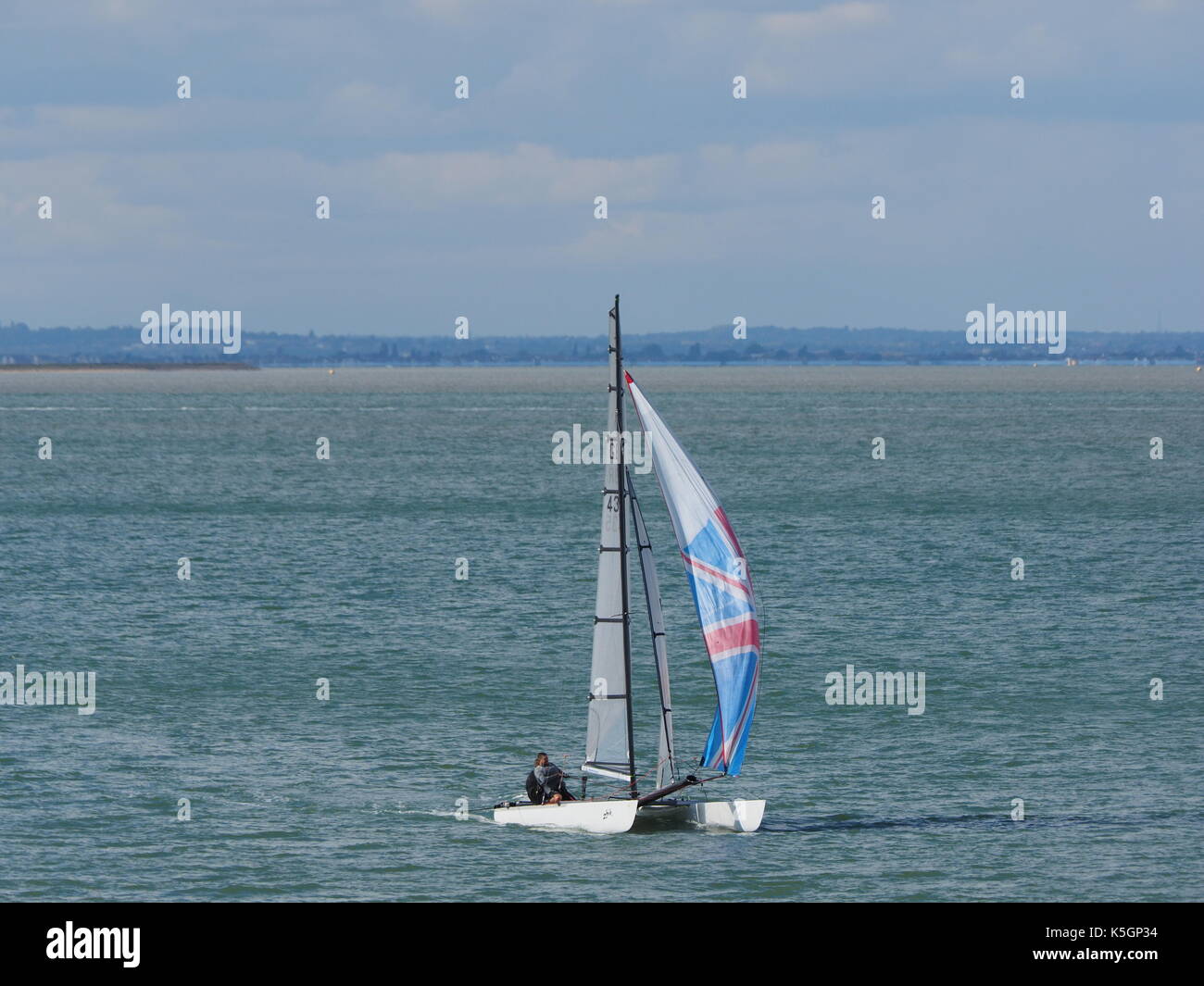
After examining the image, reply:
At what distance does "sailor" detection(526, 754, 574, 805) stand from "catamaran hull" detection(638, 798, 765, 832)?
1739 mm

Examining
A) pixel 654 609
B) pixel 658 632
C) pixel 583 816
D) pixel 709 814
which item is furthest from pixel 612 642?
pixel 709 814

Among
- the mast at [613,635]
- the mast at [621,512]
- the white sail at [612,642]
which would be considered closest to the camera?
the mast at [621,512]

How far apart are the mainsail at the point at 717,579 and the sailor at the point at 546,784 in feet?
11.9


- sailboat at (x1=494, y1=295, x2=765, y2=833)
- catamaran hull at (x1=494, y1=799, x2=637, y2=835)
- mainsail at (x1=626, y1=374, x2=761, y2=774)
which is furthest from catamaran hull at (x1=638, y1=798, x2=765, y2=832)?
mainsail at (x1=626, y1=374, x2=761, y2=774)

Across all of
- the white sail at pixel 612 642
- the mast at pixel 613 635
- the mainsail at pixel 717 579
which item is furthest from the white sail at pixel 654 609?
the mainsail at pixel 717 579

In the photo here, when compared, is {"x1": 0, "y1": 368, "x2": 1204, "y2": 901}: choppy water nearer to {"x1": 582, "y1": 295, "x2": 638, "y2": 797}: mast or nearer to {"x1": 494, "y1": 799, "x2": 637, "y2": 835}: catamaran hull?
{"x1": 494, "y1": 799, "x2": 637, "y2": 835}: catamaran hull

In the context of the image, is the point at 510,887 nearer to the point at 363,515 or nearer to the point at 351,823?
the point at 351,823

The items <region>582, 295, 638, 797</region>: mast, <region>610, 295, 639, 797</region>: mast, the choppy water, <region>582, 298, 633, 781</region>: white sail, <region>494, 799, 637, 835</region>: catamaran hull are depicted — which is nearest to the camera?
<region>610, 295, 639, 797</region>: mast

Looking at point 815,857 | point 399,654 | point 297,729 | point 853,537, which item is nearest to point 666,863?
point 815,857

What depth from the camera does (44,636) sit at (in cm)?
6806

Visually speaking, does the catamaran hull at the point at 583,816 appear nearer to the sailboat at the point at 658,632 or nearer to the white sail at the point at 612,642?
the sailboat at the point at 658,632

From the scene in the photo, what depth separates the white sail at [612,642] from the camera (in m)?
34.2

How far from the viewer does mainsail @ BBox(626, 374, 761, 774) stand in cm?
3338

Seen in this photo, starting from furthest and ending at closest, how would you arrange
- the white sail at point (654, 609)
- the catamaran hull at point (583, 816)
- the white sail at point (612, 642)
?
the catamaran hull at point (583, 816) < the white sail at point (612, 642) < the white sail at point (654, 609)
